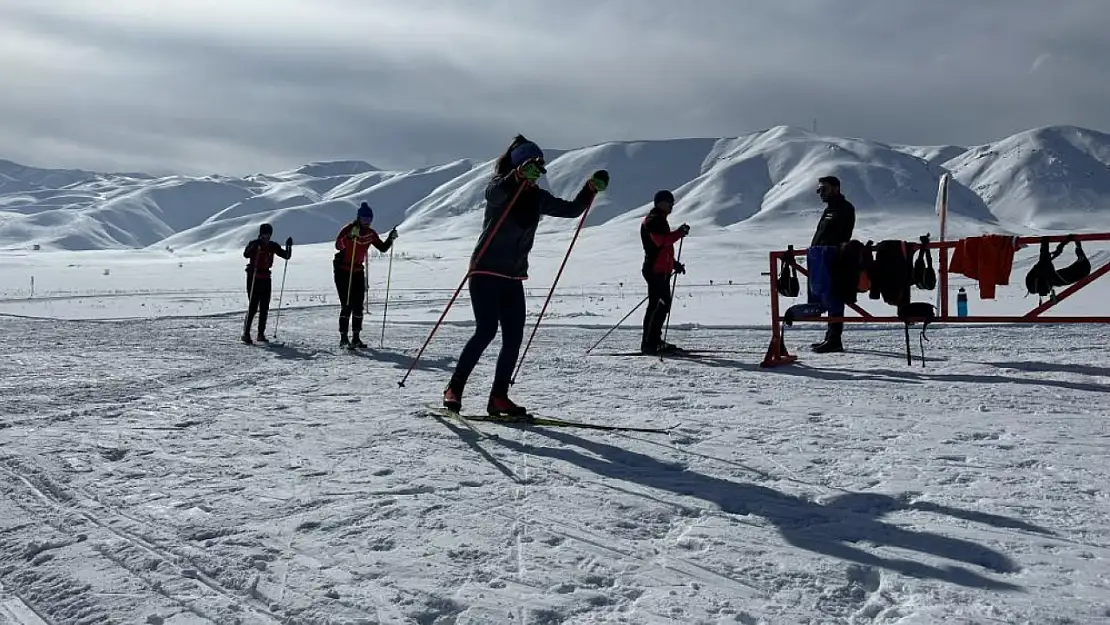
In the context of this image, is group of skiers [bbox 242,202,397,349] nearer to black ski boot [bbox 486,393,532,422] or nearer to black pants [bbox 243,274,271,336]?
black pants [bbox 243,274,271,336]

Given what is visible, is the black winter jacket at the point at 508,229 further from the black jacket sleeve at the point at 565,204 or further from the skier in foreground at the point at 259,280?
the skier in foreground at the point at 259,280

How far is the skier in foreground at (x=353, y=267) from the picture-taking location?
36.3 feet

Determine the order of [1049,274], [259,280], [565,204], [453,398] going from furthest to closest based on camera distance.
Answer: [259,280] < [1049,274] < [565,204] < [453,398]

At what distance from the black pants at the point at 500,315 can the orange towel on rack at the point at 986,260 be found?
4.65 metres

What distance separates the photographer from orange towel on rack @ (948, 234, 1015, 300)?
7863mm

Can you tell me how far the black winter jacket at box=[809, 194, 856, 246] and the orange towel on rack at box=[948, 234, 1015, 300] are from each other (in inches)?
61.4

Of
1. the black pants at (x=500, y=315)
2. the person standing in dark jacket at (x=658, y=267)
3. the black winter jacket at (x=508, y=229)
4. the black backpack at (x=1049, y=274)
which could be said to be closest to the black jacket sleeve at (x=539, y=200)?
the black winter jacket at (x=508, y=229)

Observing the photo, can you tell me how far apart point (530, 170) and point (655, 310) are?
443 centimetres

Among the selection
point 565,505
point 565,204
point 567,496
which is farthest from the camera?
point 565,204

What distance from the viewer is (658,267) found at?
31.9 feet

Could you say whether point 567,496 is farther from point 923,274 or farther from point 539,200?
point 923,274

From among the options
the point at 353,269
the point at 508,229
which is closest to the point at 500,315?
the point at 508,229

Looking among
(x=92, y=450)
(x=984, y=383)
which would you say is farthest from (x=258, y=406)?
(x=984, y=383)

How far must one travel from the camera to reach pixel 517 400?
6.70 m
